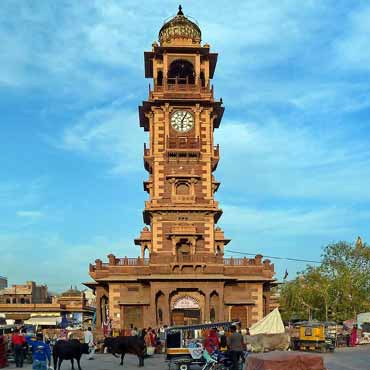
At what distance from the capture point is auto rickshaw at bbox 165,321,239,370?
74.4 ft

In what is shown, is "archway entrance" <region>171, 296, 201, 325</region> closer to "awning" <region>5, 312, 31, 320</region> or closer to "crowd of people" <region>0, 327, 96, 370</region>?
"crowd of people" <region>0, 327, 96, 370</region>

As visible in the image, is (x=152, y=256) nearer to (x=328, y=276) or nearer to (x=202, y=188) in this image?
(x=202, y=188)

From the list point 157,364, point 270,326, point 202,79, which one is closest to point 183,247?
point 270,326

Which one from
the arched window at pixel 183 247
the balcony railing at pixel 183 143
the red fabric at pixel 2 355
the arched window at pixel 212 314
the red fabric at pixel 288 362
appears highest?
the balcony railing at pixel 183 143

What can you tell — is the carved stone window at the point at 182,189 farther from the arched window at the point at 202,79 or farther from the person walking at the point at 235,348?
the person walking at the point at 235,348

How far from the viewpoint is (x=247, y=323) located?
146 feet

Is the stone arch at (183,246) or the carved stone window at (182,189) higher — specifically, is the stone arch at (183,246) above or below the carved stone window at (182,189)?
below

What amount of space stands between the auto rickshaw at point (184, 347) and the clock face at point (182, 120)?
90.3 ft

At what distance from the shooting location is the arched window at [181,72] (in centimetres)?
5212

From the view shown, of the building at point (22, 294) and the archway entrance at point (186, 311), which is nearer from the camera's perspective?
the archway entrance at point (186, 311)

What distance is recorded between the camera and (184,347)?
23.2 metres

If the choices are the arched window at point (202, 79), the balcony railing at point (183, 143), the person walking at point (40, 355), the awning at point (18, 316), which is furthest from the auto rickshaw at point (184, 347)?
the awning at point (18, 316)

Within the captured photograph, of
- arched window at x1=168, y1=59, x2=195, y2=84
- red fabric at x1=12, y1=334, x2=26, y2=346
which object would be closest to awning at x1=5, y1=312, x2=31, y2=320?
arched window at x1=168, y1=59, x2=195, y2=84

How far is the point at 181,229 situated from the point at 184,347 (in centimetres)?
2307
